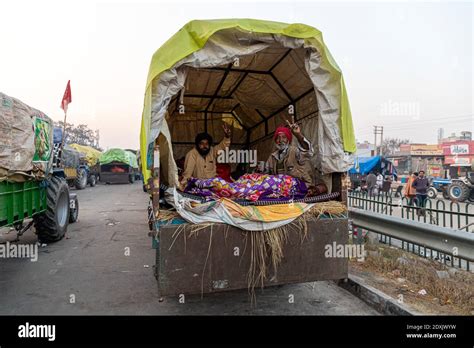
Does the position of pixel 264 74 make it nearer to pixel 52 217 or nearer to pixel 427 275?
pixel 427 275

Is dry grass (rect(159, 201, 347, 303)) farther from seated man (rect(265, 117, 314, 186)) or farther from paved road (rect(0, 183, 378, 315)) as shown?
seated man (rect(265, 117, 314, 186))

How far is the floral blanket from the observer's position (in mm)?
4180

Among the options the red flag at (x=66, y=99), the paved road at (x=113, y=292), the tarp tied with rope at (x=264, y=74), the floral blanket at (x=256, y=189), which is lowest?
the paved road at (x=113, y=292)

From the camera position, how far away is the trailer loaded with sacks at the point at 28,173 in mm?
4863

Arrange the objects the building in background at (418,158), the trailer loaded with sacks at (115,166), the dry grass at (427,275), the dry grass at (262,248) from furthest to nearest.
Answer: the building in background at (418,158) → the trailer loaded with sacks at (115,166) → the dry grass at (427,275) → the dry grass at (262,248)

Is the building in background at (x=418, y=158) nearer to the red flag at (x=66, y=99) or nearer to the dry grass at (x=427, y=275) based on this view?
the dry grass at (x=427, y=275)

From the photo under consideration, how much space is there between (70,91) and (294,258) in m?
6.77

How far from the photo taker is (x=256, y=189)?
423 centimetres

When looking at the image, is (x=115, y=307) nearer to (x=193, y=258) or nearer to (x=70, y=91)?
(x=193, y=258)

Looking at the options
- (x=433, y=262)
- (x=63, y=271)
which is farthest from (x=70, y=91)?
(x=433, y=262)

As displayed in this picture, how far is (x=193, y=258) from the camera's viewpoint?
3.28m

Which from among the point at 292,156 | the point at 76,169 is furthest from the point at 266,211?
the point at 76,169

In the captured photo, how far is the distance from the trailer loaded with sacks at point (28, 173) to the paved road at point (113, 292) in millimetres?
729

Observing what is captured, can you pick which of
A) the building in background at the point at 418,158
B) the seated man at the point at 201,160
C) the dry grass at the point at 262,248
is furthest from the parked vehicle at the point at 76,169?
the building in background at the point at 418,158
